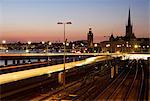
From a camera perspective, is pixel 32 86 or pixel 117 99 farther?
pixel 32 86

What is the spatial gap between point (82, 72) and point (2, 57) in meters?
52.5

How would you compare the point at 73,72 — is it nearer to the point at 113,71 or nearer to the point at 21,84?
the point at 113,71

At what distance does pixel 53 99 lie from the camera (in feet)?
126

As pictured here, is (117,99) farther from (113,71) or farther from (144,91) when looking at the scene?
(113,71)

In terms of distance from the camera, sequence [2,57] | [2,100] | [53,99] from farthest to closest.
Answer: [2,57]
[53,99]
[2,100]

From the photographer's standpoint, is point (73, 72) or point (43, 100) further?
point (73, 72)

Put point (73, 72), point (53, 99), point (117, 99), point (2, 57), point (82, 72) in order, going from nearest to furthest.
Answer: point (53, 99) < point (117, 99) < point (73, 72) < point (82, 72) < point (2, 57)

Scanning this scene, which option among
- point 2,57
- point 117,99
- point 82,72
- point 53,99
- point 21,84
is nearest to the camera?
point 53,99

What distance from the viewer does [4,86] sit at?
4269cm

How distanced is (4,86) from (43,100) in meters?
7.15

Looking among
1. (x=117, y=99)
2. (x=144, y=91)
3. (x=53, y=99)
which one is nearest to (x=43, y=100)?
(x=53, y=99)

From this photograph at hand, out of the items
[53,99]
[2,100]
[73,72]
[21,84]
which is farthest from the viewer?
[73,72]

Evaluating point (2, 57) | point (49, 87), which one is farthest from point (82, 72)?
point (2, 57)

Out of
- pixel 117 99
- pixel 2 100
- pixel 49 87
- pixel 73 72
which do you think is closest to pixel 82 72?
pixel 73 72
